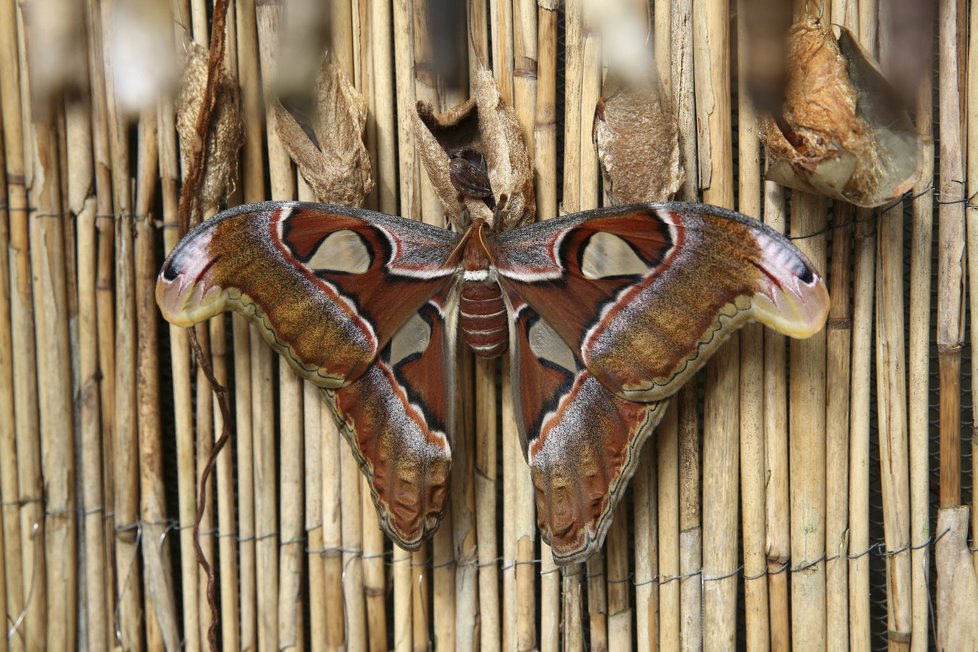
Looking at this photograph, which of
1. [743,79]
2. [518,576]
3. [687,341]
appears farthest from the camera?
[518,576]

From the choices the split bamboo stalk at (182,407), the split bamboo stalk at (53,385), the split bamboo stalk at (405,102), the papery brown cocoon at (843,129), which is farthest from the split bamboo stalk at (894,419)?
the split bamboo stalk at (53,385)

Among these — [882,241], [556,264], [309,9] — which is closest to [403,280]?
Result: [556,264]

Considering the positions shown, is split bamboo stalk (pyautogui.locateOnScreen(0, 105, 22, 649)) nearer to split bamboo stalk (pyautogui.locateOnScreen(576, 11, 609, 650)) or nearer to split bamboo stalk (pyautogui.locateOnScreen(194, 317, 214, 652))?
split bamboo stalk (pyautogui.locateOnScreen(194, 317, 214, 652))

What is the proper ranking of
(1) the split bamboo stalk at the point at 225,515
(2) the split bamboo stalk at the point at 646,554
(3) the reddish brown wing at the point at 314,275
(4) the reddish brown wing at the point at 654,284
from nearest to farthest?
(4) the reddish brown wing at the point at 654,284, (3) the reddish brown wing at the point at 314,275, (2) the split bamboo stalk at the point at 646,554, (1) the split bamboo stalk at the point at 225,515

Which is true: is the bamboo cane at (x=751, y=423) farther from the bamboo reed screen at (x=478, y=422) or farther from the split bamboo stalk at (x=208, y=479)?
the split bamboo stalk at (x=208, y=479)

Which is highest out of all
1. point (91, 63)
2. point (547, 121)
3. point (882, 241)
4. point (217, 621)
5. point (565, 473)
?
point (91, 63)

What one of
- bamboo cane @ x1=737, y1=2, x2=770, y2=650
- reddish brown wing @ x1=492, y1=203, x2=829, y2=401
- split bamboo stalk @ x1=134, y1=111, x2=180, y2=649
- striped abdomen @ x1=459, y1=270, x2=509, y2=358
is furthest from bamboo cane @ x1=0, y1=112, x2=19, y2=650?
bamboo cane @ x1=737, y1=2, x2=770, y2=650

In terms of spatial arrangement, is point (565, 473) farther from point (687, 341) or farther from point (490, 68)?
point (490, 68)

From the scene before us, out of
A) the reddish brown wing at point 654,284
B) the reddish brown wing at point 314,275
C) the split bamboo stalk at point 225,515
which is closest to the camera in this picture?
the reddish brown wing at point 654,284

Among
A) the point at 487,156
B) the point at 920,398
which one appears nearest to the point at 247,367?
the point at 487,156
